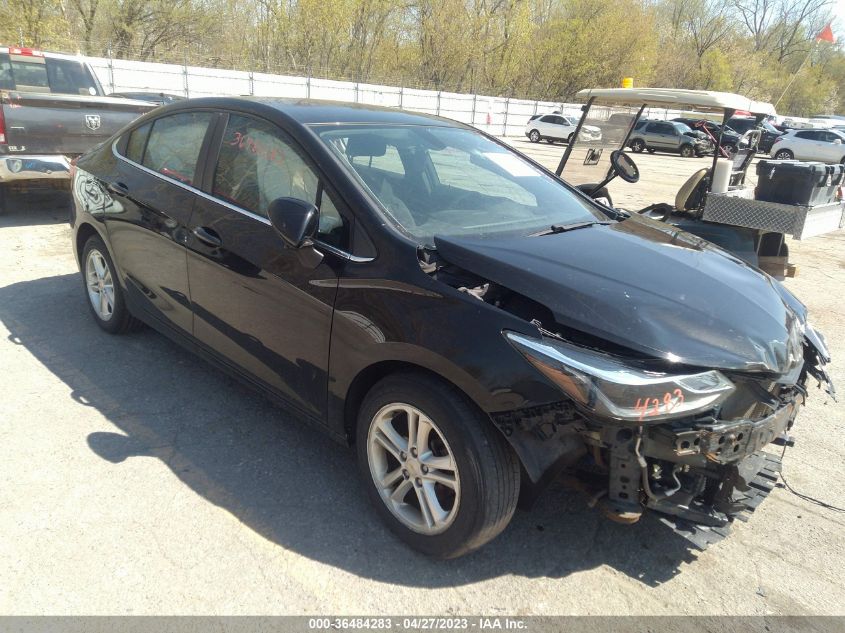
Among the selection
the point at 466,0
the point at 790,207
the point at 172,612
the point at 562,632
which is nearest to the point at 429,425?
the point at 562,632

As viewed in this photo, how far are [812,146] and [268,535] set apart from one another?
106ft

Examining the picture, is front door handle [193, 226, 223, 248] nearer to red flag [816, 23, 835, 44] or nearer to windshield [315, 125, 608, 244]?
windshield [315, 125, 608, 244]

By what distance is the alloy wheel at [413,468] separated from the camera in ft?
8.43

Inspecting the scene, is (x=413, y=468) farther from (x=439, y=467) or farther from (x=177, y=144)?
(x=177, y=144)

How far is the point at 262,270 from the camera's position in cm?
312

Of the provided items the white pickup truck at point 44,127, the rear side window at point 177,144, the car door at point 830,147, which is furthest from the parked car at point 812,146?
the rear side window at point 177,144

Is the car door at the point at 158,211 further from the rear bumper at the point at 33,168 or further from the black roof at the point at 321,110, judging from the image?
→ the rear bumper at the point at 33,168

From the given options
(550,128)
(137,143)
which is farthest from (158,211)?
(550,128)

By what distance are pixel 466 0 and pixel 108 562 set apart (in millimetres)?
48137

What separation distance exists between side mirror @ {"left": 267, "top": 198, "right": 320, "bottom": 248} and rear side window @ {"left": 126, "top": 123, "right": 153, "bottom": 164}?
6.36ft

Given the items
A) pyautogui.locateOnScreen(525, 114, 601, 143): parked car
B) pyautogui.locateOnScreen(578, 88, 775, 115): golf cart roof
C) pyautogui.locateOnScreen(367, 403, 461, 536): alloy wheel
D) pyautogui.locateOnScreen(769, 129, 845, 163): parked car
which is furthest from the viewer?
pyautogui.locateOnScreen(525, 114, 601, 143): parked car

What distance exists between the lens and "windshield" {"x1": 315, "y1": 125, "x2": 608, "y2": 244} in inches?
118

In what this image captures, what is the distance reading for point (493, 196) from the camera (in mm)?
3416

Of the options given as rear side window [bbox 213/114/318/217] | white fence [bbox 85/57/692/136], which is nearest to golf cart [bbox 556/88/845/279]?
rear side window [bbox 213/114/318/217]
